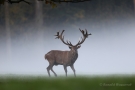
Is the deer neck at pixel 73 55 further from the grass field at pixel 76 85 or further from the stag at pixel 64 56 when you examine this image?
the grass field at pixel 76 85

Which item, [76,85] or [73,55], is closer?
[76,85]

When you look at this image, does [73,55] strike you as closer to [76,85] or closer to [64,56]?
[64,56]

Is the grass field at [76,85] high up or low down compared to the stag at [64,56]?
down

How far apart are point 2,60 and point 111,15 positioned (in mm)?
1700

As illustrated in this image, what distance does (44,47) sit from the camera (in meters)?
4.64

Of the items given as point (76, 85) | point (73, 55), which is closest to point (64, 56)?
point (73, 55)

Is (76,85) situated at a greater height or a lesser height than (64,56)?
lesser

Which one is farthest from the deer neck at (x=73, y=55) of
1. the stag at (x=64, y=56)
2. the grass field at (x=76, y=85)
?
the grass field at (x=76, y=85)

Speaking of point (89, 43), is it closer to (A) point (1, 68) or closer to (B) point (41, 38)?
(B) point (41, 38)

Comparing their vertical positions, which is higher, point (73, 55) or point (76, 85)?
point (73, 55)

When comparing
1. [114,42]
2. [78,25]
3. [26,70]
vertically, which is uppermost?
[78,25]

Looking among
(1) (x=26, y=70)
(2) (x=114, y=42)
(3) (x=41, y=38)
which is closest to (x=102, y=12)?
(2) (x=114, y=42)

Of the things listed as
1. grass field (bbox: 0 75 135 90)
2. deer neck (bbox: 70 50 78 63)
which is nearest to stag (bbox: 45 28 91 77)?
deer neck (bbox: 70 50 78 63)

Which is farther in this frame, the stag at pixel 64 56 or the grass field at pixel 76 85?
the stag at pixel 64 56
